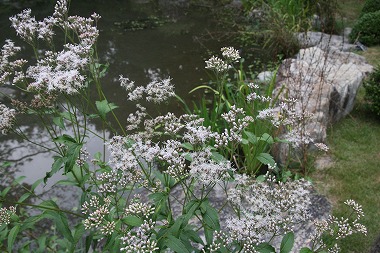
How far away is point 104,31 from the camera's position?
1090 cm

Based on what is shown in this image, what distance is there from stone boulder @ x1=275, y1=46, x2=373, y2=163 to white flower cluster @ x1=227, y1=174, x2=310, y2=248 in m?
2.61

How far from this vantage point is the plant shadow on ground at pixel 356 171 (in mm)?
4102

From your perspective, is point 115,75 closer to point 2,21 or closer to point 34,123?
point 34,123

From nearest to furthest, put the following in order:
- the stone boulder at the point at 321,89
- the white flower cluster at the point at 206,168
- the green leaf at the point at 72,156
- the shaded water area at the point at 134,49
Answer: the white flower cluster at the point at 206,168 < the green leaf at the point at 72,156 < the stone boulder at the point at 321,89 < the shaded water area at the point at 134,49

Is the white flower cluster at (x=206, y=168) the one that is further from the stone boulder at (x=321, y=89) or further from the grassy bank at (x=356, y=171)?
the stone boulder at (x=321, y=89)

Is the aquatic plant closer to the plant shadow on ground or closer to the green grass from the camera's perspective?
the plant shadow on ground

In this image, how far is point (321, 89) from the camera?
18.1 feet

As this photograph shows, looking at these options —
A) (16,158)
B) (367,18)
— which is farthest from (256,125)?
(367,18)

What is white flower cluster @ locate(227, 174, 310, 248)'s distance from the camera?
218cm

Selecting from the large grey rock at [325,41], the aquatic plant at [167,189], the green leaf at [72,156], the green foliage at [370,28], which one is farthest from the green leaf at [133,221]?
the green foliage at [370,28]

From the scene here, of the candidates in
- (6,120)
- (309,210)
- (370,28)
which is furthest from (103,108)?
(370,28)

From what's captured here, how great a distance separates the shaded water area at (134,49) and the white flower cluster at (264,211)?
3543mm

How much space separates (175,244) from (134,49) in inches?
325

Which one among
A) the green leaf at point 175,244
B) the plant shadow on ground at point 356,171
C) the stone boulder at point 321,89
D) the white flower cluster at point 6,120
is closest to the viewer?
the green leaf at point 175,244
